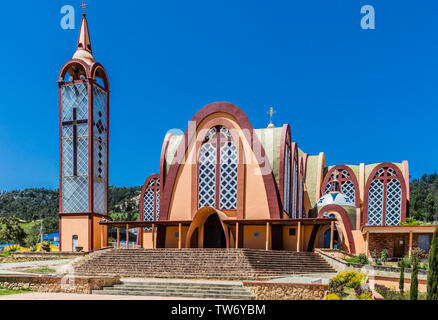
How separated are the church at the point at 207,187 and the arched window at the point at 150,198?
6140 mm

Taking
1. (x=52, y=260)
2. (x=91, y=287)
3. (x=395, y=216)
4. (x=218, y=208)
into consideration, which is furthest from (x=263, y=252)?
(x=395, y=216)

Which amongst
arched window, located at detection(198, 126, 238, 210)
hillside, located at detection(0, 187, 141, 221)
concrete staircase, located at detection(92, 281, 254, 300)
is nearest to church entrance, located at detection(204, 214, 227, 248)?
arched window, located at detection(198, 126, 238, 210)

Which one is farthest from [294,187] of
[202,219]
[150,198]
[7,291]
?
[7,291]

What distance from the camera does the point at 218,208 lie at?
25.6 metres

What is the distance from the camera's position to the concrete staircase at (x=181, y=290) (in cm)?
1536

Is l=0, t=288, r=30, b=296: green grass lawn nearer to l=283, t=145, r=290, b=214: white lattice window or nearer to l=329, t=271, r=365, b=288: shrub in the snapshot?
l=329, t=271, r=365, b=288: shrub

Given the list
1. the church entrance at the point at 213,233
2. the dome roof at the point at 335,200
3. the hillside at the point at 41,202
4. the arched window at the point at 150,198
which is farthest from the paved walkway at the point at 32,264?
the hillside at the point at 41,202

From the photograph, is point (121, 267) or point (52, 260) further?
point (52, 260)

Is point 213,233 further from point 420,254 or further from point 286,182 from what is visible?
point 420,254

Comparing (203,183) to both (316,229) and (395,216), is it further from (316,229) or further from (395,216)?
(395,216)

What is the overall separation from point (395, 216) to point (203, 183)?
561 inches

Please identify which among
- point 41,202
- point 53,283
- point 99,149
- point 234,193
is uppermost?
point 99,149

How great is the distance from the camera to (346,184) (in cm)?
3462

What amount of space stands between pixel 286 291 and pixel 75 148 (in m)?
17.4
